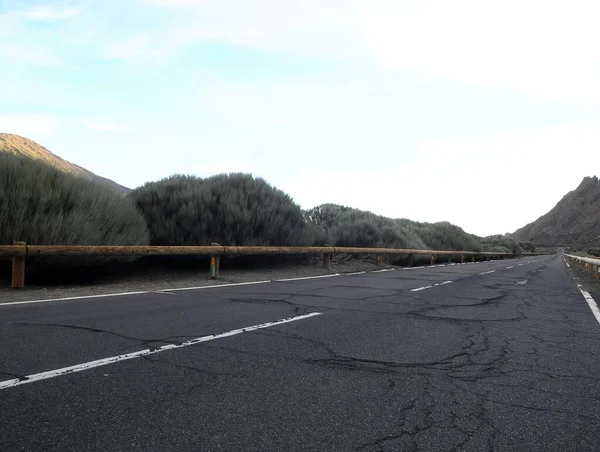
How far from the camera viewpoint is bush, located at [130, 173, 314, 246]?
14.9 meters

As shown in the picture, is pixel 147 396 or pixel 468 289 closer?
pixel 147 396

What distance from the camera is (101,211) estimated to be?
39.9ft

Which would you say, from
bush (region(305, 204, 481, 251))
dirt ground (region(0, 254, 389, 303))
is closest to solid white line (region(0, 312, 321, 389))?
dirt ground (region(0, 254, 389, 303))

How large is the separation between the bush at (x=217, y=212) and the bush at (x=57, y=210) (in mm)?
1843

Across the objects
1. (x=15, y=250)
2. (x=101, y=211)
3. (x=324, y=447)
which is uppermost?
(x=101, y=211)

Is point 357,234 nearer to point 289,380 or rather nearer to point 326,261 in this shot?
point 326,261

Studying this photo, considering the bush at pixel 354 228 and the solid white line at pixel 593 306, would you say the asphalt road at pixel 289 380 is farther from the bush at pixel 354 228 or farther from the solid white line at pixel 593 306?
the bush at pixel 354 228

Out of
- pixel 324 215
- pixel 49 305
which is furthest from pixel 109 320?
pixel 324 215

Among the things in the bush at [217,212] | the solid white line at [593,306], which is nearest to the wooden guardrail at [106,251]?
the bush at [217,212]

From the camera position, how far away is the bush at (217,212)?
1494 cm

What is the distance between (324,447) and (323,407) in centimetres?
68

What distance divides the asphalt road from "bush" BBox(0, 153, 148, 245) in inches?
124

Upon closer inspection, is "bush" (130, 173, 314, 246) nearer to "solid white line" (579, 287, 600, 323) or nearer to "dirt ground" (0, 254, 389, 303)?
"dirt ground" (0, 254, 389, 303)

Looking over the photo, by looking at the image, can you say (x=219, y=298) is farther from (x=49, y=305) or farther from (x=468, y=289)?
(x=468, y=289)
